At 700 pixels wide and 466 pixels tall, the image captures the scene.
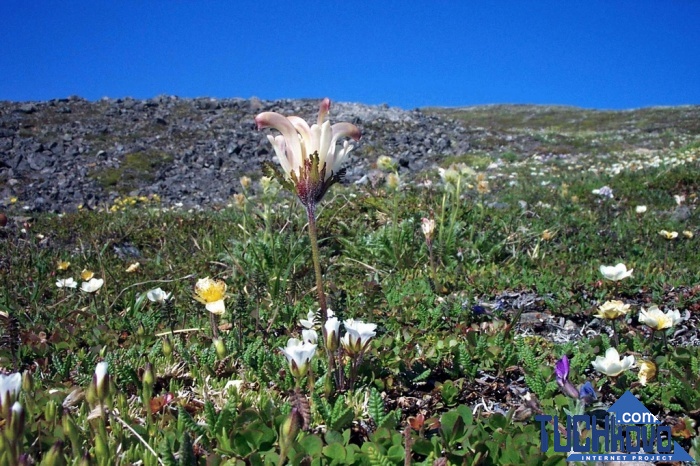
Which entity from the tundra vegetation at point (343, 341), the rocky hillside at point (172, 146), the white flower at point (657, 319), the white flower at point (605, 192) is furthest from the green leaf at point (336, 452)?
the rocky hillside at point (172, 146)

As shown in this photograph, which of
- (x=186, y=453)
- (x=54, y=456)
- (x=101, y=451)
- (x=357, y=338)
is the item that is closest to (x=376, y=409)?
(x=357, y=338)

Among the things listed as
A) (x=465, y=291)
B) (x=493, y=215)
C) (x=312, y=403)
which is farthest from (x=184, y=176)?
(x=312, y=403)

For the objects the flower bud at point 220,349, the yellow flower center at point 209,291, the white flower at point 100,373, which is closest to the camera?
the white flower at point 100,373

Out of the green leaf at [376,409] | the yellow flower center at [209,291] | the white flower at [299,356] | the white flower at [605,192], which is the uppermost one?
the white flower at [605,192]

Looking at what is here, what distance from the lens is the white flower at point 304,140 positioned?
6.42 feet

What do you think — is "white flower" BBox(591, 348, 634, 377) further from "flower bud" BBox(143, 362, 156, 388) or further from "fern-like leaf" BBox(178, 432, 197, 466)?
"flower bud" BBox(143, 362, 156, 388)

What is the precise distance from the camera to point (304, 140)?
2.01 m

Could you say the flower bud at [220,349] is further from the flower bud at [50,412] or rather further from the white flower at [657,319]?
the white flower at [657,319]

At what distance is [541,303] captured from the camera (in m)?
3.62

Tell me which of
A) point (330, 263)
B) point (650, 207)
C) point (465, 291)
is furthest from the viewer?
point (650, 207)

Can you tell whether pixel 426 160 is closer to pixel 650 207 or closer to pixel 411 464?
pixel 650 207

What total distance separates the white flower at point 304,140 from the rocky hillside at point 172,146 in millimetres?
9895

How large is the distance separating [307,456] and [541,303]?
2.44 m

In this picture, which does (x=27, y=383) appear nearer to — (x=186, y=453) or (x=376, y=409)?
(x=186, y=453)
